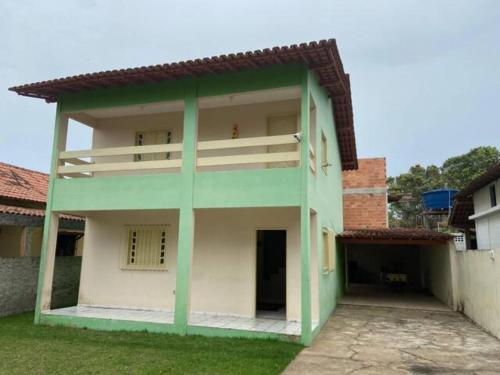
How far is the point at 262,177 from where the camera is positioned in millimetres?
9023

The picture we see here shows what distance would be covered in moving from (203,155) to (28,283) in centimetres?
686

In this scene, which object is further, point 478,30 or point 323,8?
point 478,30

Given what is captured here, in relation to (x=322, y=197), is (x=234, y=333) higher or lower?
lower

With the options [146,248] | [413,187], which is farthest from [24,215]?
[413,187]

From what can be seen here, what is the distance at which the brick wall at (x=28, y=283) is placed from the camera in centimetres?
1120

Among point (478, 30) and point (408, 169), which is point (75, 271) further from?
point (408, 169)

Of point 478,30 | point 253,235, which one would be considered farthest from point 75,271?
point 478,30

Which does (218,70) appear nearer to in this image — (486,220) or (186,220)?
(186,220)

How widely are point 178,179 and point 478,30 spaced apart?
21.2m

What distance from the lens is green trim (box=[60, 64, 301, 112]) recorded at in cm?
920

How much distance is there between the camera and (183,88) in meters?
10.1

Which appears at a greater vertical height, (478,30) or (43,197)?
(478,30)

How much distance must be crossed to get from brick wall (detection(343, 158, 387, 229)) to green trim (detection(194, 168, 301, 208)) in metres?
11.9

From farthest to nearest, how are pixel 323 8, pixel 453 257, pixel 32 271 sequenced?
pixel 323 8 → pixel 453 257 → pixel 32 271
